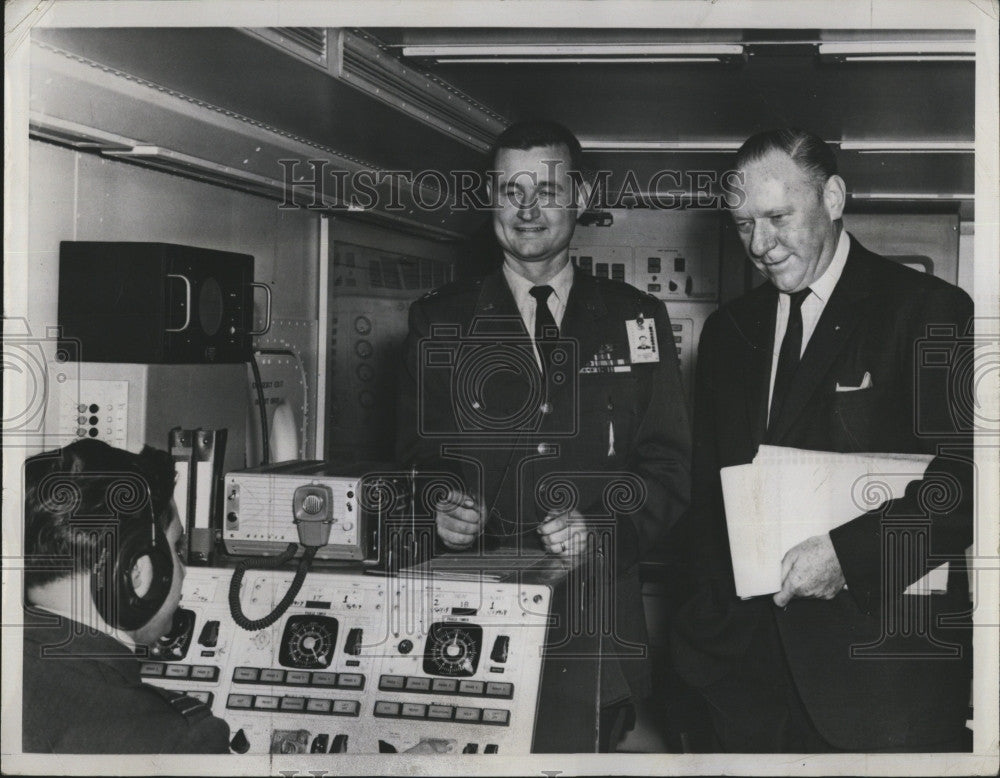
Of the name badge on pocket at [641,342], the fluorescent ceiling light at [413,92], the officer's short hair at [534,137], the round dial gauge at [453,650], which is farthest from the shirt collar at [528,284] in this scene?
the round dial gauge at [453,650]

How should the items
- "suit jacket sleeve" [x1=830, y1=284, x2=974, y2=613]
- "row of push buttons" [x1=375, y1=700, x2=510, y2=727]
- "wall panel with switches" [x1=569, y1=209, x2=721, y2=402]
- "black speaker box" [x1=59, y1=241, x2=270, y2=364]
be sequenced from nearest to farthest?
"row of push buttons" [x1=375, y1=700, x2=510, y2=727] → "black speaker box" [x1=59, y1=241, x2=270, y2=364] → "suit jacket sleeve" [x1=830, y1=284, x2=974, y2=613] → "wall panel with switches" [x1=569, y1=209, x2=721, y2=402]

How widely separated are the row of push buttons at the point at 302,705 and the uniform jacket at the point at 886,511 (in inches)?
46.1

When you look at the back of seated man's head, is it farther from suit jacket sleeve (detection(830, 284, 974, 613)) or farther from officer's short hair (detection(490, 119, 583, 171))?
suit jacket sleeve (detection(830, 284, 974, 613))

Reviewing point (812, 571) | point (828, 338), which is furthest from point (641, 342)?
point (812, 571)

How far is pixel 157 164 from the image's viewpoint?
2.49m

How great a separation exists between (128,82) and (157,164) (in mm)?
342

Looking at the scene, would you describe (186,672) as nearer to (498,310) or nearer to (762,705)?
(498,310)

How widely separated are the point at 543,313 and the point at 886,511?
1.12 m

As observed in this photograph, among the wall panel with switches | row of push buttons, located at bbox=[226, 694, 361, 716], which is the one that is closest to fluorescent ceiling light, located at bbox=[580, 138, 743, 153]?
the wall panel with switches

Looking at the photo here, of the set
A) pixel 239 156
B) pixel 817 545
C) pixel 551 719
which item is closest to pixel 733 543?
pixel 817 545

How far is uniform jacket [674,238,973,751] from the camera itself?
234cm

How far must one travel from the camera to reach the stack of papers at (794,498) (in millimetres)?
2373

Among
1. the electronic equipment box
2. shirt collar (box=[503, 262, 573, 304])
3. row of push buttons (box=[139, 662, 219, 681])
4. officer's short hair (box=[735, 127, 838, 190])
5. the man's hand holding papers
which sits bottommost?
row of push buttons (box=[139, 662, 219, 681])

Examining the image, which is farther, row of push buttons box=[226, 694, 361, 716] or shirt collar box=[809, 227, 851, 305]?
shirt collar box=[809, 227, 851, 305]
